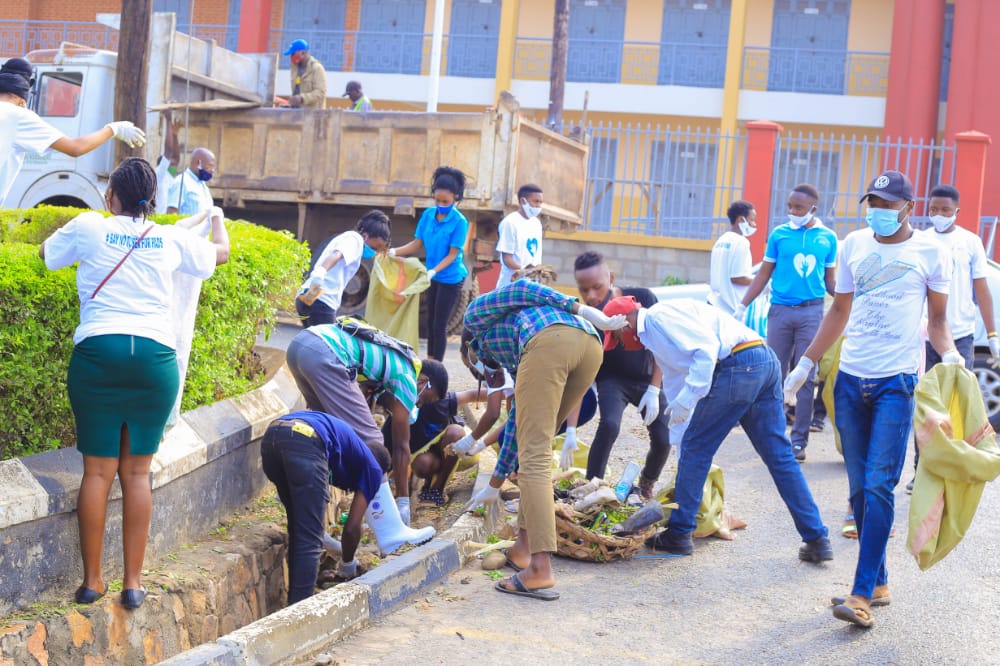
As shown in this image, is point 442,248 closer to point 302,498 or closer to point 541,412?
point 541,412

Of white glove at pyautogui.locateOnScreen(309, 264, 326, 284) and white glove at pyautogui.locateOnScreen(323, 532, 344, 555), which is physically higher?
white glove at pyautogui.locateOnScreen(309, 264, 326, 284)

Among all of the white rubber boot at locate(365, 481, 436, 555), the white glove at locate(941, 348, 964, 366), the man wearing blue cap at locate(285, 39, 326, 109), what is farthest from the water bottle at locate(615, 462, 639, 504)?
the man wearing blue cap at locate(285, 39, 326, 109)

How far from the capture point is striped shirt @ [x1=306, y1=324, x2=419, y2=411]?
20.9 ft

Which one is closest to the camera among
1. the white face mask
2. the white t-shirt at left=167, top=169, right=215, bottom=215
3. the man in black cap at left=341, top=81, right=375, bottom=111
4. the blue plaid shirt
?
the blue plaid shirt

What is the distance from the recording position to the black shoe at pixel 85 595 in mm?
4637

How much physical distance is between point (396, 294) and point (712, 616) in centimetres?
531

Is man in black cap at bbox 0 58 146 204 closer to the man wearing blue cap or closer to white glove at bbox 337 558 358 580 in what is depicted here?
white glove at bbox 337 558 358 580

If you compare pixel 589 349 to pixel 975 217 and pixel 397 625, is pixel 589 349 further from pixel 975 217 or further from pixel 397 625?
pixel 975 217

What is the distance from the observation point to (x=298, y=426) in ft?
18.2

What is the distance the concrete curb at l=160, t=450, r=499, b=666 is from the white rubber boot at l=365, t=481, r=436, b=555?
156 millimetres

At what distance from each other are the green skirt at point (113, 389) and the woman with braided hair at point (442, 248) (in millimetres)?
5405

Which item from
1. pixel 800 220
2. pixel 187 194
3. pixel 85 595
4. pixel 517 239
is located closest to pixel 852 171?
pixel 517 239

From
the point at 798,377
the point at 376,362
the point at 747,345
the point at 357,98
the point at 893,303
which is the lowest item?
the point at 376,362

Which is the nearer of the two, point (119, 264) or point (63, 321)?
point (119, 264)
